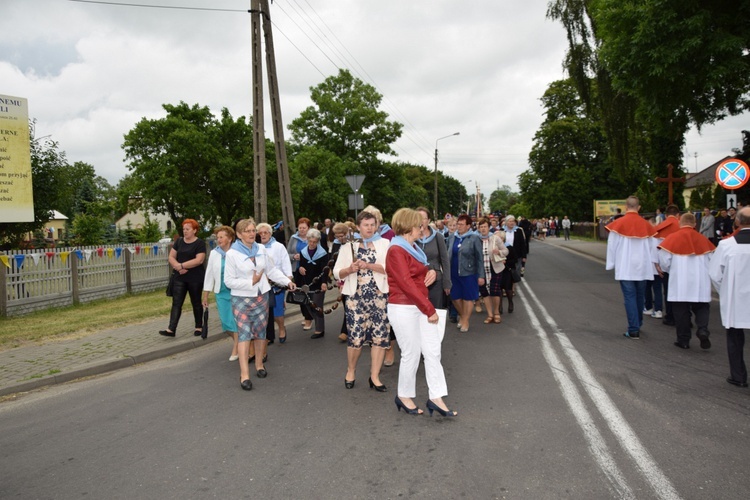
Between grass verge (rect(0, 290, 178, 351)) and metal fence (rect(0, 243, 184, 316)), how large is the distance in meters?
0.28

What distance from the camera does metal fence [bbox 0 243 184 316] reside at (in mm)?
11609

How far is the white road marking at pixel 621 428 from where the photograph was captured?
3.37 m

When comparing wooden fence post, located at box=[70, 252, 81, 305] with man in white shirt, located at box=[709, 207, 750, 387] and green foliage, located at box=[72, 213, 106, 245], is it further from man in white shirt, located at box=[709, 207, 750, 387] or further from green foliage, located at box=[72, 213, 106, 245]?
man in white shirt, located at box=[709, 207, 750, 387]

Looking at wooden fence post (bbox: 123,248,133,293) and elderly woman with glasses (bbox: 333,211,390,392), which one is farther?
wooden fence post (bbox: 123,248,133,293)

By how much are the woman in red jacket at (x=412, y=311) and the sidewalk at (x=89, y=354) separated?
14.1 feet

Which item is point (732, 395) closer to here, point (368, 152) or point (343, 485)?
point (343, 485)

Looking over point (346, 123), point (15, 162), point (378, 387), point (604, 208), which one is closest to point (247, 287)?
point (378, 387)

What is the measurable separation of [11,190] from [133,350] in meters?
7.25

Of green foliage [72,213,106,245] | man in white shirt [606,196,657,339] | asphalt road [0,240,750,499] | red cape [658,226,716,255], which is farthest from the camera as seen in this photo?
green foliage [72,213,106,245]

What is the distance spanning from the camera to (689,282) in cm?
708

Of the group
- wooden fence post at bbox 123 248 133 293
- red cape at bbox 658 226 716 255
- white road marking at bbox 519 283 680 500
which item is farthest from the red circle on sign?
wooden fence post at bbox 123 248 133 293

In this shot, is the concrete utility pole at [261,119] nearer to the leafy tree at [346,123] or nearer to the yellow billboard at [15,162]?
the yellow billboard at [15,162]

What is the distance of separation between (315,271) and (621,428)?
5.35 m

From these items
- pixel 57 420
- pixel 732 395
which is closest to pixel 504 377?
pixel 732 395
